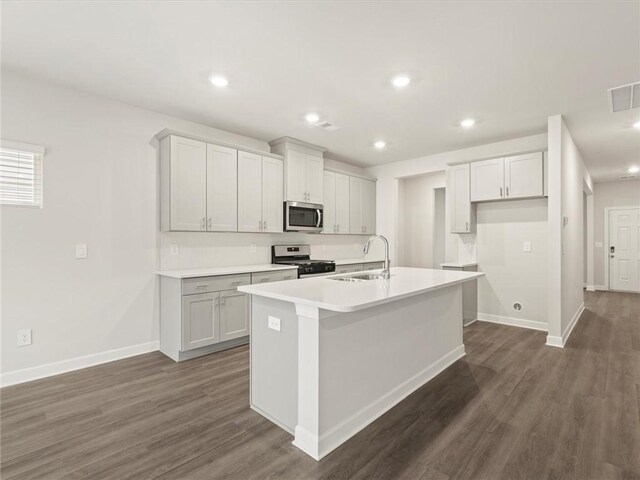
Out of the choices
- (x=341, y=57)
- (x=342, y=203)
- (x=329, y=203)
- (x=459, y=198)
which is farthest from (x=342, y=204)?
(x=341, y=57)

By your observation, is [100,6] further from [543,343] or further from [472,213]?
[543,343]

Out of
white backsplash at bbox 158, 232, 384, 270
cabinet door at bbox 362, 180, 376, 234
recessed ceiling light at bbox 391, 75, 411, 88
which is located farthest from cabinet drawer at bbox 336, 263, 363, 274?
recessed ceiling light at bbox 391, 75, 411, 88

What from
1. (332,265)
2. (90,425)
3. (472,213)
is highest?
(472,213)

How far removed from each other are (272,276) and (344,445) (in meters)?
2.38

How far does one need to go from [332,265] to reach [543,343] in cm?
275


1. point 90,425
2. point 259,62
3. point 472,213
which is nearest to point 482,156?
point 472,213

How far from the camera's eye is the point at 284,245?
16.5 feet

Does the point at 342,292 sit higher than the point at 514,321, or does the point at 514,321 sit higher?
the point at 342,292

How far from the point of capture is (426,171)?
561 centimetres

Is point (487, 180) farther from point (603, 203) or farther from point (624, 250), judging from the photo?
point (624, 250)

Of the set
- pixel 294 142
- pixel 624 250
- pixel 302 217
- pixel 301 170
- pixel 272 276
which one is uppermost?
pixel 294 142

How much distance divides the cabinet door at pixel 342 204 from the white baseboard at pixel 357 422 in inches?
121

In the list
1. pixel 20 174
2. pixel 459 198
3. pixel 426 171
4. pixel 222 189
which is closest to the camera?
pixel 20 174

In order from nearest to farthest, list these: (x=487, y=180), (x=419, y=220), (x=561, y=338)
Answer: (x=561, y=338) → (x=487, y=180) → (x=419, y=220)
